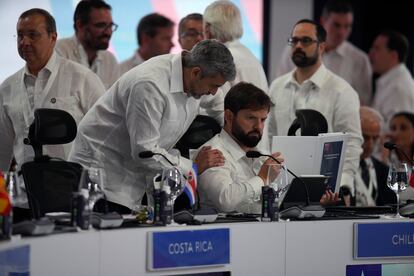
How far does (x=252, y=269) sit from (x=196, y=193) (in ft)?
1.87

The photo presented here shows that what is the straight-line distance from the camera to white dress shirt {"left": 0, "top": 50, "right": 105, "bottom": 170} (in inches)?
224

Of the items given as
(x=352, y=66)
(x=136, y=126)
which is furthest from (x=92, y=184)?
(x=352, y=66)

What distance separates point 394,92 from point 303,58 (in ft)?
10.3

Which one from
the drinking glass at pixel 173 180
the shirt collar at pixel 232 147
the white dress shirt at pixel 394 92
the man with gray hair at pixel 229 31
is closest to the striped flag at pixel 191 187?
the drinking glass at pixel 173 180

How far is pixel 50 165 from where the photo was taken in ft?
15.7

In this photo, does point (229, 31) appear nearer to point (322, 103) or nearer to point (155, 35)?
point (322, 103)

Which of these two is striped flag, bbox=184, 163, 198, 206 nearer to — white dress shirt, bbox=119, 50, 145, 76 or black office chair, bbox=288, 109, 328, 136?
black office chair, bbox=288, 109, 328, 136

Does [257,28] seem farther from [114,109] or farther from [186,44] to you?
[114,109]

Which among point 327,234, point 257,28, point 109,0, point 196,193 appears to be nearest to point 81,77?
point 196,193

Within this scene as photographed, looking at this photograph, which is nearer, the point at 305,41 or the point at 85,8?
the point at 85,8

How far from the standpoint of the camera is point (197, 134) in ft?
17.8

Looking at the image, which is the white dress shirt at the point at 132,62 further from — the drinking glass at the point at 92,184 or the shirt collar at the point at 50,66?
the drinking glass at the point at 92,184

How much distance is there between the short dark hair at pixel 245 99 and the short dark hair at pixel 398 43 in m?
4.83

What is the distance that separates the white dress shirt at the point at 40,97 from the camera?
18.6 ft
